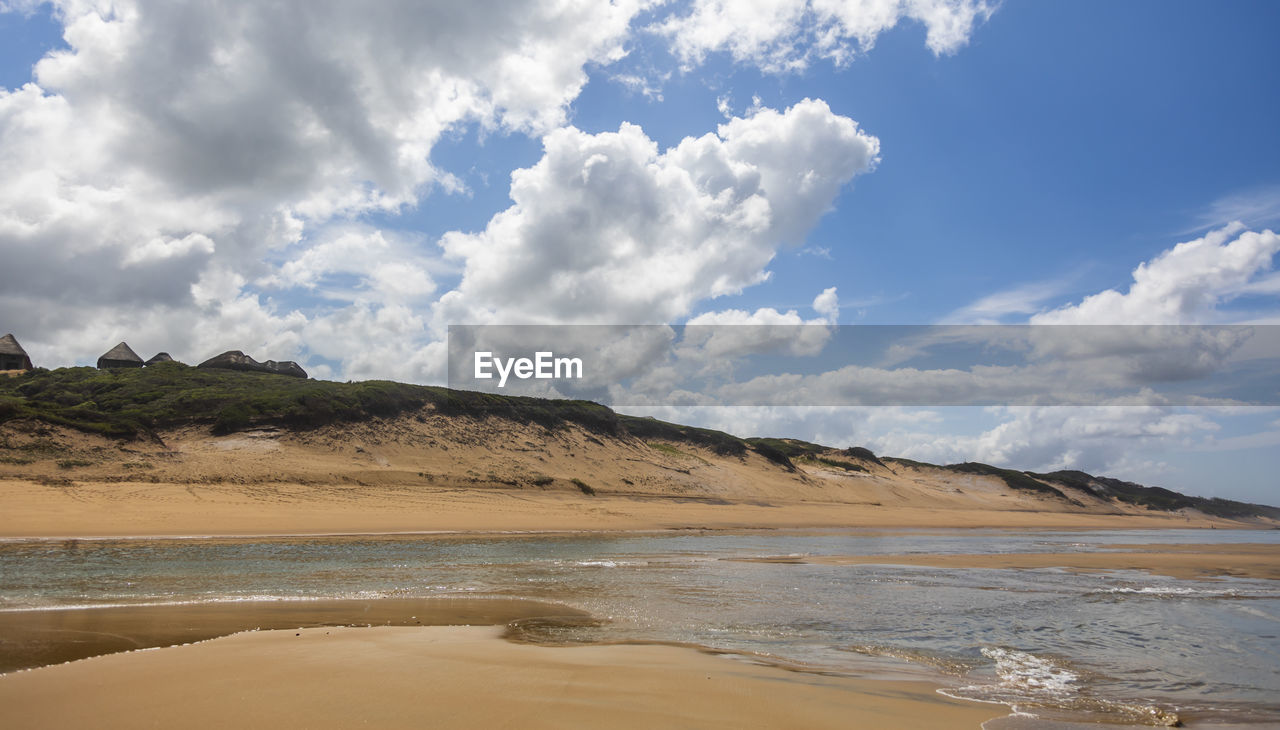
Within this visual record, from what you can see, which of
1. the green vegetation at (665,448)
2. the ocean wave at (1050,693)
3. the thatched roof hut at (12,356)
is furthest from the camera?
the thatched roof hut at (12,356)

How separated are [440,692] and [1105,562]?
23045mm

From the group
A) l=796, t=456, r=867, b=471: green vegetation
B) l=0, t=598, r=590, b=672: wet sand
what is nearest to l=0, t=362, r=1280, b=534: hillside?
l=796, t=456, r=867, b=471: green vegetation

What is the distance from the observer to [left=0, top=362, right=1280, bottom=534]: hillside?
25.7 meters

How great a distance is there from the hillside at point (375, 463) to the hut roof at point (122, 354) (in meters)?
13.0

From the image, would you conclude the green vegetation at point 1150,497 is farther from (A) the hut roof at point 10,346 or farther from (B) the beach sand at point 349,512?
(A) the hut roof at point 10,346

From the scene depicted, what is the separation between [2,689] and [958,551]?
25.9 m

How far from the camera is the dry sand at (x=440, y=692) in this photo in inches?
177

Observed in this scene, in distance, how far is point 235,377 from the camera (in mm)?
47219

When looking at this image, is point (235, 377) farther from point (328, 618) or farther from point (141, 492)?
point (328, 618)

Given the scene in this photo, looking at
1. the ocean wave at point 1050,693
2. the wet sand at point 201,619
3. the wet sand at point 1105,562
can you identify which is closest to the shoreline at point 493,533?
the wet sand at point 1105,562

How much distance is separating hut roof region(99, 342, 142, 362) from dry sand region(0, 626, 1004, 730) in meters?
68.6

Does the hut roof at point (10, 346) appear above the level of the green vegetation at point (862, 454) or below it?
above

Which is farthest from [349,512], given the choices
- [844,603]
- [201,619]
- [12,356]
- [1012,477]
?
[1012,477]

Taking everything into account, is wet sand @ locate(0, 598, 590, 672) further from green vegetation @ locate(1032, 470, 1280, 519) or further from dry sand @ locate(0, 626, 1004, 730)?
green vegetation @ locate(1032, 470, 1280, 519)
